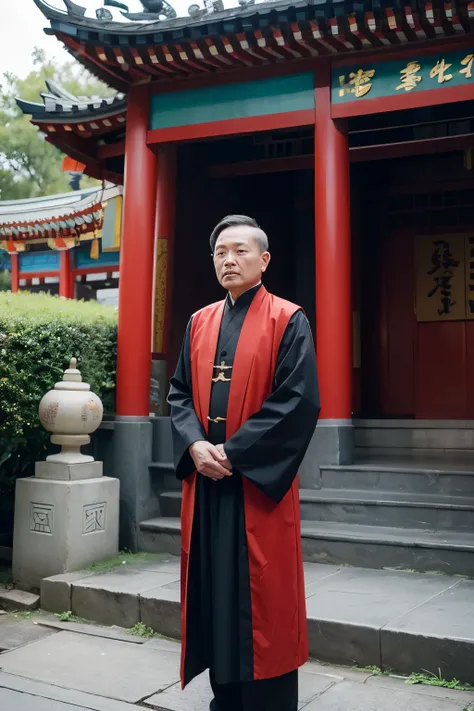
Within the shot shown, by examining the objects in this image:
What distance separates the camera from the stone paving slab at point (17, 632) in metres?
4.42

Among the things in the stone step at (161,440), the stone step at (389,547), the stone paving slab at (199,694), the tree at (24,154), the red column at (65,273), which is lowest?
the stone paving slab at (199,694)

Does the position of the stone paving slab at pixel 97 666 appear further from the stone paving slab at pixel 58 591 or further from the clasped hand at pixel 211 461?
the clasped hand at pixel 211 461

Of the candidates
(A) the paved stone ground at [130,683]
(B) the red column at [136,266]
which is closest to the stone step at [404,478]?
(B) the red column at [136,266]

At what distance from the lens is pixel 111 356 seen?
6637 mm

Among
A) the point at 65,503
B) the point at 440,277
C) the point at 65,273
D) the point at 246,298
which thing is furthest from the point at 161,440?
the point at 65,273

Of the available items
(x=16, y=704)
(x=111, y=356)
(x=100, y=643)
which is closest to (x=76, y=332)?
(x=111, y=356)

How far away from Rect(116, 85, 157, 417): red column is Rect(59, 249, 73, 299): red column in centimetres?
761

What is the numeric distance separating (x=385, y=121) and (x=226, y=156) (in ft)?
6.63

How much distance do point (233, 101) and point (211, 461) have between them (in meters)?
4.65

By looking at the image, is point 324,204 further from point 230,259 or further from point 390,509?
point 230,259

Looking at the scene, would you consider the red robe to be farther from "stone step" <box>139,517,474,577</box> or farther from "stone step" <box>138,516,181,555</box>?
"stone step" <box>138,516,181,555</box>

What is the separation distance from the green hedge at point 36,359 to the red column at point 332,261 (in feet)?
6.33

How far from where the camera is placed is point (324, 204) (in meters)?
6.34

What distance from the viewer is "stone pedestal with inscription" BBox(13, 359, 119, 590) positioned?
213 inches
